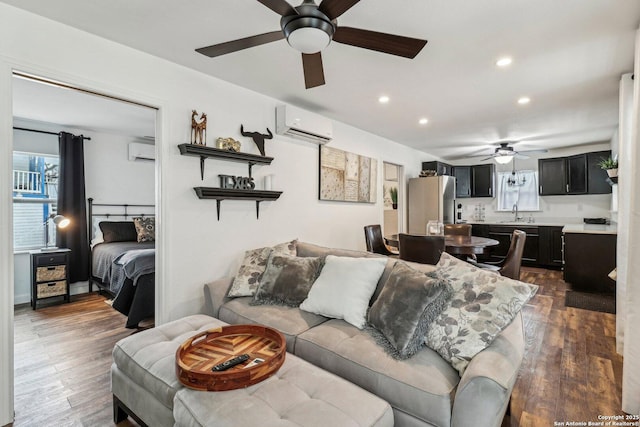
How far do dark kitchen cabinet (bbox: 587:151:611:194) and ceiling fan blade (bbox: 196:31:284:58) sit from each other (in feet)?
21.3

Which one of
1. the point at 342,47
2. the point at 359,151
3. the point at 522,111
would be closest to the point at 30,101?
the point at 342,47

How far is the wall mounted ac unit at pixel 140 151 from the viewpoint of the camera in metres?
5.06

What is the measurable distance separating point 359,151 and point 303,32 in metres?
3.33

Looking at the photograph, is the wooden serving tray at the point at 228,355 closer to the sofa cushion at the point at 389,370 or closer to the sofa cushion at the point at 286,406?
the sofa cushion at the point at 286,406

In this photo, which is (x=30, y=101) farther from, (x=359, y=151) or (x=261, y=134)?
(x=359, y=151)

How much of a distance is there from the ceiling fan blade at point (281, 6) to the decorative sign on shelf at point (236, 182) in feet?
5.90

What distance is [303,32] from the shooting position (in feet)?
4.82

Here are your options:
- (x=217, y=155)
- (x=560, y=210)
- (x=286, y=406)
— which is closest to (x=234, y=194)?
(x=217, y=155)

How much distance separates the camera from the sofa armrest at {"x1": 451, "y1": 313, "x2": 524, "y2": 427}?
126 cm

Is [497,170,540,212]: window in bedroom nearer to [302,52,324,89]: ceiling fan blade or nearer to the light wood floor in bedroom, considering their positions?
the light wood floor in bedroom

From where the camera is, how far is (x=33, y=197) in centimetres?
Answer: 434

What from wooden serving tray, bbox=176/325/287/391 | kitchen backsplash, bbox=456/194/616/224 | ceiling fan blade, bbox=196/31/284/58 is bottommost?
wooden serving tray, bbox=176/325/287/391

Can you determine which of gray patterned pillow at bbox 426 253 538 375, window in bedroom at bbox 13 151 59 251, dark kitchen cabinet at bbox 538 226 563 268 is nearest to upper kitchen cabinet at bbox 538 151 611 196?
dark kitchen cabinet at bbox 538 226 563 268

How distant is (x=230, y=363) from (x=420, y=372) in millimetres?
919
